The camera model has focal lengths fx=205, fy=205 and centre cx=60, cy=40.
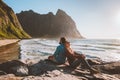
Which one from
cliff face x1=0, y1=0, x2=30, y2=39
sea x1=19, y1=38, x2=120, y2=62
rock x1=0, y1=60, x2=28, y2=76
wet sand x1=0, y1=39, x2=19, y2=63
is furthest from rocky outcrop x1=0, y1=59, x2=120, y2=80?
cliff face x1=0, y1=0, x2=30, y2=39

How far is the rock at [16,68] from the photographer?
12.5 m

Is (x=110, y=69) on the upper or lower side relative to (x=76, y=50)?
upper

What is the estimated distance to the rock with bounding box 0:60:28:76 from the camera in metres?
12.5

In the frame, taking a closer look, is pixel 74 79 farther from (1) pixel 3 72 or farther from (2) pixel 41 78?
(1) pixel 3 72

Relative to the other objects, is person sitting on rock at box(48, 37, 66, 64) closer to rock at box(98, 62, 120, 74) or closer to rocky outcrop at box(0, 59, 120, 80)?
rocky outcrop at box(0, 59, 120, 80)

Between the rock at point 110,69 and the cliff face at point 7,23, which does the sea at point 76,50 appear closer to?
the rock at point 110,69

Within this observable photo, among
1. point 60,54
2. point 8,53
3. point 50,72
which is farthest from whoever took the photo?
point 8,53

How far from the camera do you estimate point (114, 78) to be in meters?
11.5

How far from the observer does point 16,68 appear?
502 inches

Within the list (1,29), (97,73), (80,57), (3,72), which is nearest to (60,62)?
(80,57)

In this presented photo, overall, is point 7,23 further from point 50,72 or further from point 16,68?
point 50,72

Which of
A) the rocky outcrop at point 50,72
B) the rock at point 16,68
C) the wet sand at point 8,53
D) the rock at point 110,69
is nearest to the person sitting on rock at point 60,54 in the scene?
the rocky outcrop at point 50,72

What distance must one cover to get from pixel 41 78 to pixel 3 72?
10.3 ft

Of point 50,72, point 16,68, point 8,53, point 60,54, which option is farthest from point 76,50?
point 50,72
